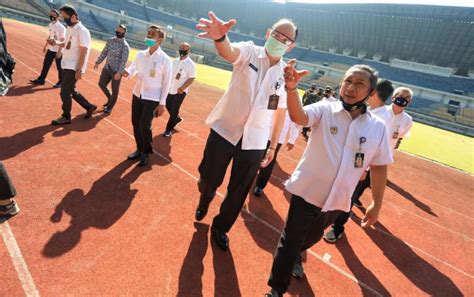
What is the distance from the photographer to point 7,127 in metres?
5.57

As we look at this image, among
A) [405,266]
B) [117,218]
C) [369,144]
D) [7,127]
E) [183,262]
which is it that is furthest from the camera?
[7,127]

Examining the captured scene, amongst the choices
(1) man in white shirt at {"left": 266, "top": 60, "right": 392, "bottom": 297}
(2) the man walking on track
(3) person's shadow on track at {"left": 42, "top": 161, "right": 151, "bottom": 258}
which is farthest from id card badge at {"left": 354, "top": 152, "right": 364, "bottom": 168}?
(2) the man walking on track

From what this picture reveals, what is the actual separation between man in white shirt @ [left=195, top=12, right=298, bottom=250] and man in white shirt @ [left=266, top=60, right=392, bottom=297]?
2.08ft

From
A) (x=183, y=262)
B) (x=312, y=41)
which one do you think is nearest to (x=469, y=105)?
(x=312, y=41)

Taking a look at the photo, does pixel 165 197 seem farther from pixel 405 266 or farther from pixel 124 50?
pixel 124 50

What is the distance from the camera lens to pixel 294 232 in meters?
2.72

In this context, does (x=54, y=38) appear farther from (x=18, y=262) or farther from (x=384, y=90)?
(x=384, y=90)

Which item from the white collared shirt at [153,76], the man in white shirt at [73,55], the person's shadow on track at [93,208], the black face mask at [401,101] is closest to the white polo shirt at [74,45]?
the man in white shirt at [73,55]

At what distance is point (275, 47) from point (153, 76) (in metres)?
2.90

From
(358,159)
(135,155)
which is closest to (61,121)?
(135,155)

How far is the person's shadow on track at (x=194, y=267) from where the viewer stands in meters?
2.87

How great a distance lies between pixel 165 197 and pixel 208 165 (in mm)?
1508

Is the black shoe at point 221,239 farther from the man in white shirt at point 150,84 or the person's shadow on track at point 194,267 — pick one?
the man in white shirt at point 150,84

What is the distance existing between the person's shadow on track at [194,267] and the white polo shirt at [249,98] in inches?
56.4
